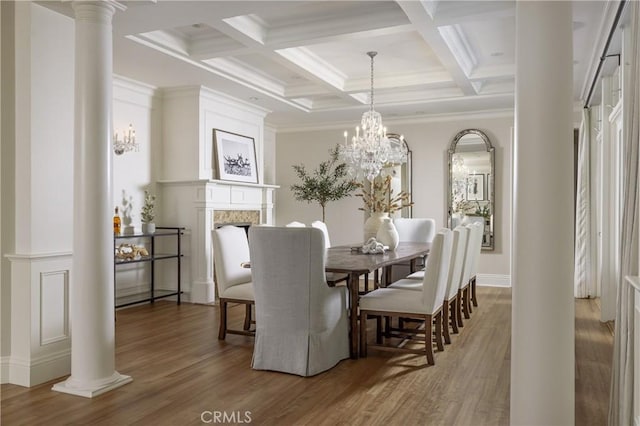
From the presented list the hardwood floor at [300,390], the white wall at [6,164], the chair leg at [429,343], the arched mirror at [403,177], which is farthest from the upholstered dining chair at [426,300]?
the arched mirror at [403,177]

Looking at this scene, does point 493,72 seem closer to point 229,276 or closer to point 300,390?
point 229,276

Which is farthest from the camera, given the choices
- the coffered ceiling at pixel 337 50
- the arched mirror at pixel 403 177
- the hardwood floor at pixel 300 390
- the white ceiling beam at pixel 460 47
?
the arched mirror at pixel 403 177

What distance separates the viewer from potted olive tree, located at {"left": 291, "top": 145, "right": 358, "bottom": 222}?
8.26 m

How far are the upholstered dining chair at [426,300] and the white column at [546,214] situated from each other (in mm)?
1726

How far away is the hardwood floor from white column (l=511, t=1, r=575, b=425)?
0.88 metres

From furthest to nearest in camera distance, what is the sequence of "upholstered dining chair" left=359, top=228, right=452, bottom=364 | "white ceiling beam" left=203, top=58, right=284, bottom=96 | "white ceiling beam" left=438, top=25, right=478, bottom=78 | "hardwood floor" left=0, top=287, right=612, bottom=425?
1. "white ceiling beam" left=203, top=58, right=284, bottom=96
2. "white ceiling beam" left=438, top=25, right=478, bottom=78
3. "upholstered dining chair" left=359, top=228, right=452, bottom=364
4. "hardwood floor" left=0, top=287, right=612, bottom=425

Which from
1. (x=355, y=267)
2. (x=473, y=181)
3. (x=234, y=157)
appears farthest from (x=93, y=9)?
(x=473, y=181)

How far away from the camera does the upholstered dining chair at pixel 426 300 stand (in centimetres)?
372

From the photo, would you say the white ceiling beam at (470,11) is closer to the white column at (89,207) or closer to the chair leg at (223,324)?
the white column at (89,207)

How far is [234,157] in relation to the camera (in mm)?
6918

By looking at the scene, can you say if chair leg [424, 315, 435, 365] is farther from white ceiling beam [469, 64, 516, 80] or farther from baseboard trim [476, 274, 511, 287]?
baseboard trim [476, 274, 511, 287]

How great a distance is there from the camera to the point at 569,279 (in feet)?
6.42

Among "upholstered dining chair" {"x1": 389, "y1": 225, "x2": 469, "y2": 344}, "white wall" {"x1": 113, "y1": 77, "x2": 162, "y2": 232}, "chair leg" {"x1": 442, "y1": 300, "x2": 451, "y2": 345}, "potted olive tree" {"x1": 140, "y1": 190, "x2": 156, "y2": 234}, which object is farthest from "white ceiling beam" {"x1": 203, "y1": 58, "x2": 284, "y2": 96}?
"chair leg" {"x1": 442, "y1": 300, "x2": 451, "y2": 345}

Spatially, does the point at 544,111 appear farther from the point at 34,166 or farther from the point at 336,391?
the point at 34,166
